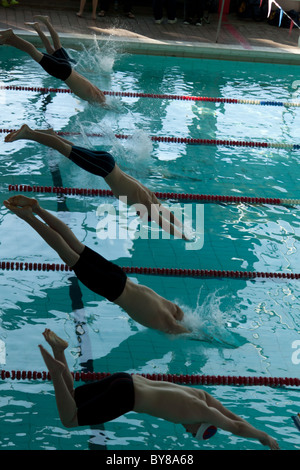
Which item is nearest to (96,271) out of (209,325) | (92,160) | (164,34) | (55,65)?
(209,325)

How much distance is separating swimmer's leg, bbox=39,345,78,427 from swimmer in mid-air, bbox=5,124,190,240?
187 cm

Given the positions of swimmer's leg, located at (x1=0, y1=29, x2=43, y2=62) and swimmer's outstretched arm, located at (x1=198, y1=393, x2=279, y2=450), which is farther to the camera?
swimmer's leg, located at (x1=0, y1=29, x2=43, y2=62)

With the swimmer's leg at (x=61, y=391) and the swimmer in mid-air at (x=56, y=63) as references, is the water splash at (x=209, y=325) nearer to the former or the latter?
Result: the swimmer's leg at (x=61, y=391)

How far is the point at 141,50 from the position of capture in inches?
352

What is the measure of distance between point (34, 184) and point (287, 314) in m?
2.40

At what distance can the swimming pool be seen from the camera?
123 inches

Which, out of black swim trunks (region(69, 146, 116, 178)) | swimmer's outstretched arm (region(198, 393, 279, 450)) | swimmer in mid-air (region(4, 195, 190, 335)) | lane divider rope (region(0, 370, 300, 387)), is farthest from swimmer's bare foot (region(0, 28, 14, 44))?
swimmer's outstretched arm (region(198, 393, 279, 450))

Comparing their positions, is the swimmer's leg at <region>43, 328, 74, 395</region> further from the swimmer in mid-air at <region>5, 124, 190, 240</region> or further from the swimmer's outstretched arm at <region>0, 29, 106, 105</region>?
the swimmer's outstretched arm at <region>0, 29, 106, 105</region>

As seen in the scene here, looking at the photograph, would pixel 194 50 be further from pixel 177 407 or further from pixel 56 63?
pixel 177 407

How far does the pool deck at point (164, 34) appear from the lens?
8.95 m

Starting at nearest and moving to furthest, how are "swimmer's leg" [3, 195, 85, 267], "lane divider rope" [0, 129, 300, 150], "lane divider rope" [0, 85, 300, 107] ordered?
"swimmer's leg" [3, 195, 85, 267], "lane divider rope" [0, 129, 300, 150], "lane divider rope" [0, 85, 300, 107]

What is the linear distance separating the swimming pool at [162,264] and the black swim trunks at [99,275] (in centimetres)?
48

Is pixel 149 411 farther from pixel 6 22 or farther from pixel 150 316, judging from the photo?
pixel 6 22

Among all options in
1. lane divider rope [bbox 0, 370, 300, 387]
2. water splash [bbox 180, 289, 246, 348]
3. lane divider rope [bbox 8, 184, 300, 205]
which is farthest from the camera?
lane divider rope [bbox 8, 184, 300, 205]
